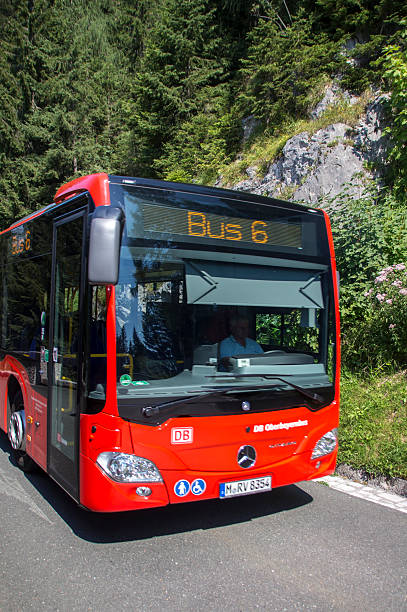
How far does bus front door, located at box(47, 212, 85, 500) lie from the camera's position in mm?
4008

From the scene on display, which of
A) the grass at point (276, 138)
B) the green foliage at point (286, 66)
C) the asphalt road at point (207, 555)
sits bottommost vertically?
the asphalt road at point (207, 555)

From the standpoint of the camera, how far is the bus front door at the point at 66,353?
401 cm

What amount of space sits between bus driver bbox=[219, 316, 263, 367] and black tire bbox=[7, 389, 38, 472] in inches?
114

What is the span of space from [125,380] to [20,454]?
9.60 feet

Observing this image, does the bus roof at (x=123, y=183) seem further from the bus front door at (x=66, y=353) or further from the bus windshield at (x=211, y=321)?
the bus windshield at (x=211, y=321)

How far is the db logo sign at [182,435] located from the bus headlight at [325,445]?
128 centimetres

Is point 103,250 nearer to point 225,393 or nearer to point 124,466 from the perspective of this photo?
point 225,393

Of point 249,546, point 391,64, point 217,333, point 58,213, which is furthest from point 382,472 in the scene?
point 391,64

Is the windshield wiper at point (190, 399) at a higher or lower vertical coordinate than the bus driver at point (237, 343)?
lower

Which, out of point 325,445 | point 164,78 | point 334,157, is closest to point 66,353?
point 325,445

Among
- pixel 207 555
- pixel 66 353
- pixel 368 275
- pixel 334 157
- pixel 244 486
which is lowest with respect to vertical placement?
pixel 207 555

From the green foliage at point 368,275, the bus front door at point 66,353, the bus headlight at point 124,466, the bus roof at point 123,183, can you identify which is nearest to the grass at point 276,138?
the green foliage at point 368,275

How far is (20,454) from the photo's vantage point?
580 cm

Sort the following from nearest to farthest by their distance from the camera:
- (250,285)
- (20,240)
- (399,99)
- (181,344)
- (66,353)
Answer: (181,344), (250,285), (66,353), (20,240), (399,99)
